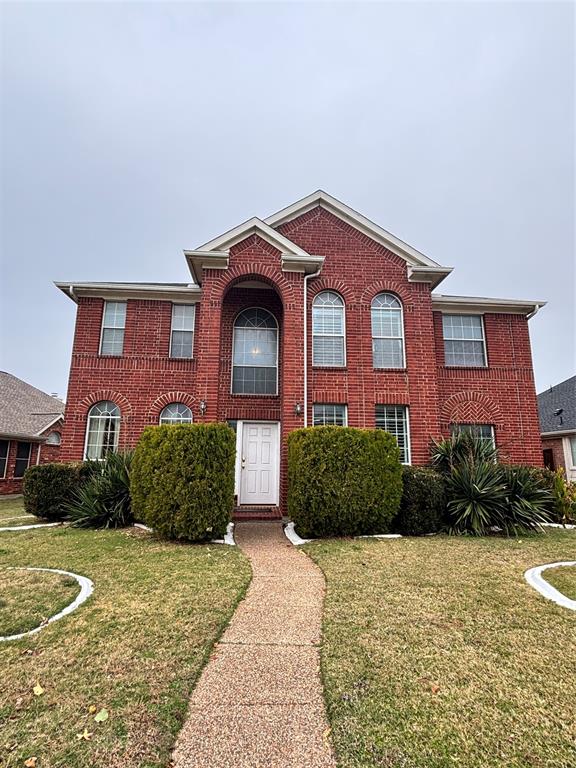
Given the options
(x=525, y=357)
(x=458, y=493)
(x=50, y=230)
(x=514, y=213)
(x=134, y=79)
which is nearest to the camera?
(x=458, y=493)

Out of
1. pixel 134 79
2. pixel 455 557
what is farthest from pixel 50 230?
pixel 455 557

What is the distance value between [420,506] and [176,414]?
751 cm

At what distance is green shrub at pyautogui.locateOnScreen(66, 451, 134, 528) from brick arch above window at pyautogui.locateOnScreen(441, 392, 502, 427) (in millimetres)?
9414

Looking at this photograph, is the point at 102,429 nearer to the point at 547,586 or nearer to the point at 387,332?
the point at 387,332

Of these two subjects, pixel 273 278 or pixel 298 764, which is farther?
pixel 273 278

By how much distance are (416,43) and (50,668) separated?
71.1ft

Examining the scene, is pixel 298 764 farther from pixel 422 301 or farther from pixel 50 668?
pixel 422 301

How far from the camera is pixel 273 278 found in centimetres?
1123

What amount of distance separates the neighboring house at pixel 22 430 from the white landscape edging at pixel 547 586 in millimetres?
18462

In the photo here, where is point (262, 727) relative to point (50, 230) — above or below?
below

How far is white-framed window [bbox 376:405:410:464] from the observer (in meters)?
11.4

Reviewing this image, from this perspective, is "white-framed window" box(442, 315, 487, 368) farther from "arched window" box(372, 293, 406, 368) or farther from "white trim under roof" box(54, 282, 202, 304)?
"white trim under roof" box(54, 282, 202, 304)

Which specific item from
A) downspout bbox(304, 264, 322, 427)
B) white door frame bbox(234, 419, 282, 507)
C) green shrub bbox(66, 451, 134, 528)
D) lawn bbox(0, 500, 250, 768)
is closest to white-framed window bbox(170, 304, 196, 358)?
white door frame bbox(234, 419, 282, 507)

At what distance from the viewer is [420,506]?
840 cm
